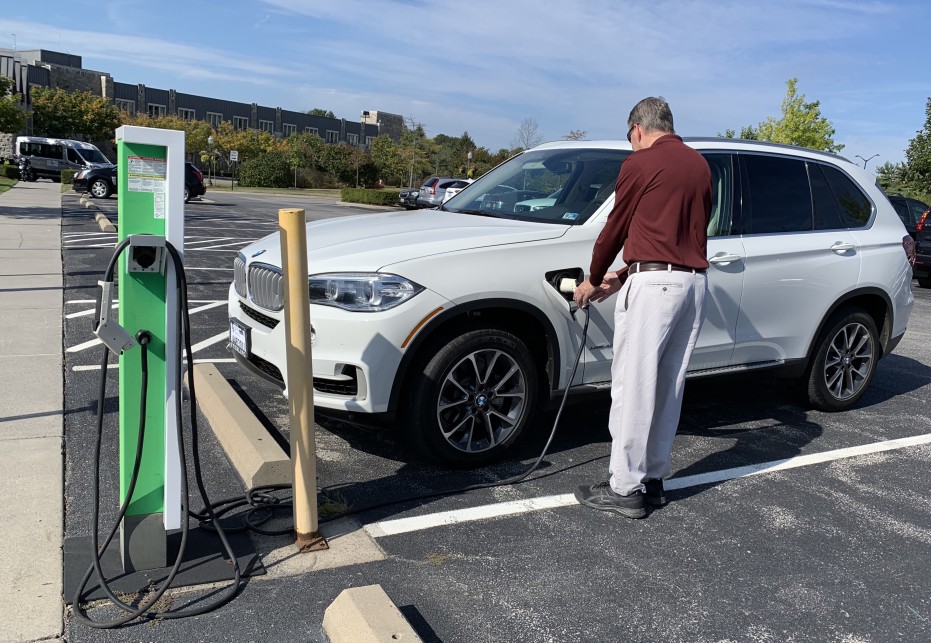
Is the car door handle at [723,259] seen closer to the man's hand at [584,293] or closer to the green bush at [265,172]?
the man's hand at [584,293]

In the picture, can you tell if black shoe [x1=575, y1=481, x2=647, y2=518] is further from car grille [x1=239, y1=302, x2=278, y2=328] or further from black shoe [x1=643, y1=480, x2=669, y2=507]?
car grille [x1=239, y1=302, x2=278, y2=328]

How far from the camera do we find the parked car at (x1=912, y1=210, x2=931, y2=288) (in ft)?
52.0

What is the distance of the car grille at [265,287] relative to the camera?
4148 millimetres

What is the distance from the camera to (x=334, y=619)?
271 centimetres

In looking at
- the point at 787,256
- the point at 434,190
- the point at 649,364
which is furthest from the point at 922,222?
the point at 434,190

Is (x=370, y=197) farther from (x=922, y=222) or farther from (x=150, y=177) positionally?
(x=150, y=177)

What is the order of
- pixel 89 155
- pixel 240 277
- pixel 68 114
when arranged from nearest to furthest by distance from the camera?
1. pixel 240 277
2. pixel 89 155
3. pixel 68 114

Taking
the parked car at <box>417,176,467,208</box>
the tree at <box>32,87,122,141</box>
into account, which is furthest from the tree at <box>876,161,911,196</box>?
the tree at <box>32,87,122,141</box>

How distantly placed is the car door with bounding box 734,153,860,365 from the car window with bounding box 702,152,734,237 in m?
0.11

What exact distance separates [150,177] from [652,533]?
2.78 m

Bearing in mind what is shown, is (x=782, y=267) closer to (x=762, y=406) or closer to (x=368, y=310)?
(x=762, y=406)

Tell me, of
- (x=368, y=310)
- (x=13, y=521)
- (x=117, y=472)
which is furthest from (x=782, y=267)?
(x=13, y=521)

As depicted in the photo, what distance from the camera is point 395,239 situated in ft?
14.0

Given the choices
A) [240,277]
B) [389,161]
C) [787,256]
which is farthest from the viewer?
[389,161]
